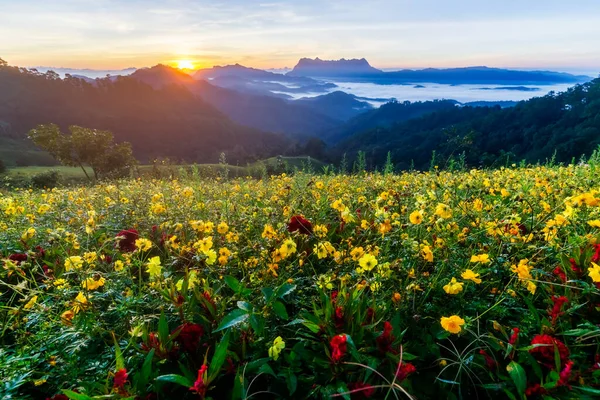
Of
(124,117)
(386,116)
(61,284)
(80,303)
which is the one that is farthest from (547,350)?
(386,116)

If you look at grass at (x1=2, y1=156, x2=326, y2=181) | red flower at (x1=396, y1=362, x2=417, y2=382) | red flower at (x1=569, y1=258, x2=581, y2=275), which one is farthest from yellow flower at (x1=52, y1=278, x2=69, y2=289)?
grass at (x1=2, y1=156, x2=326, y2=181)

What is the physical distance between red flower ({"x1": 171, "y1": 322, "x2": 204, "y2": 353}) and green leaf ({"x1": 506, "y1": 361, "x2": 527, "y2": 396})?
1264 mm

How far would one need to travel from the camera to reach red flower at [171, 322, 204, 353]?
1.54m

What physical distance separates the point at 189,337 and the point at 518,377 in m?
1.32

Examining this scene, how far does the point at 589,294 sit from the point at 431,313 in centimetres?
76

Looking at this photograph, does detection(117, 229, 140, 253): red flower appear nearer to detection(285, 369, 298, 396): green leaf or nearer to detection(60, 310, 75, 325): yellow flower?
detection(60, 310, 75, 325): yellow flower

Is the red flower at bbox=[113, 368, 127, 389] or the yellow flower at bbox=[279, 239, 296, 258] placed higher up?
the yellow flower at bbox=[279, 239, 296, 258]

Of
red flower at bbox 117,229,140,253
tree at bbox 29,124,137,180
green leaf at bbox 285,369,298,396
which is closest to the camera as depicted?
green leaf at bbox 285,369,298,396

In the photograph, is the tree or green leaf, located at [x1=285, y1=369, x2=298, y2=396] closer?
green leaf, located at [x1=285, y1=369, x2=298, y2=396]

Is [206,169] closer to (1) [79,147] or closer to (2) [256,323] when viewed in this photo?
(2) [256,323]

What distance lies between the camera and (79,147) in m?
35.5

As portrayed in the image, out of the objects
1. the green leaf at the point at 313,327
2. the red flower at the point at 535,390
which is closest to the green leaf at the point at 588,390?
the red flower at the point at 535,390

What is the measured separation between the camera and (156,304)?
185cm

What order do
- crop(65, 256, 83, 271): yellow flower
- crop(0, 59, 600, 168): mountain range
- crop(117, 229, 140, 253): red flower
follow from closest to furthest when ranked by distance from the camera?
crop(65, 256, 83, 271): yellow flower < crop(117, 229, 140, 253): red flower < crop(0, 59, 600, 168): mountain range
